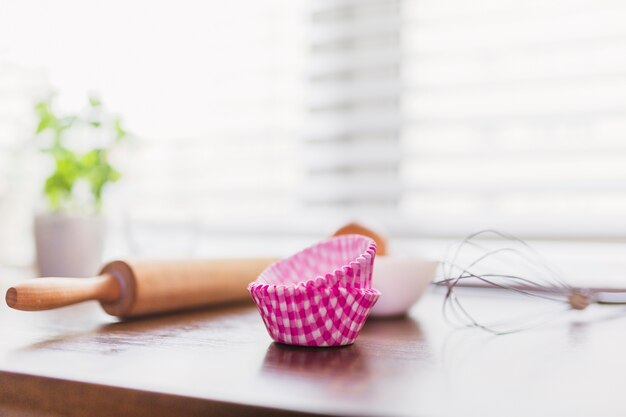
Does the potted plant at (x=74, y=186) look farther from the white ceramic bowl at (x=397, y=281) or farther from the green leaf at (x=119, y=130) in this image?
the white ceramic bowl at (x=397, y=281)

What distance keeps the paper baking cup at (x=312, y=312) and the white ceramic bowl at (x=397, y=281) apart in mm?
152

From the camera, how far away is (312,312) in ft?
1.51

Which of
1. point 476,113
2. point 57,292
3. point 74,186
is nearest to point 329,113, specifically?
point 476,113

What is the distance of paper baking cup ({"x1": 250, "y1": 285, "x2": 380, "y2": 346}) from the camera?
458 millimetres

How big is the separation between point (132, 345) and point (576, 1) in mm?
874

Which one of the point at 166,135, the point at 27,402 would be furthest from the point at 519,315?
the point at 166,135

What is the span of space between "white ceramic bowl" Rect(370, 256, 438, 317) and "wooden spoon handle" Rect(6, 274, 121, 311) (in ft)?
0.85

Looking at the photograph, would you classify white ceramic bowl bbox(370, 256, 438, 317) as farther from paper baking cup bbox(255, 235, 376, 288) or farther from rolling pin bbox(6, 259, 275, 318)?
rolling pin bbox(6, 259, 275, 318)

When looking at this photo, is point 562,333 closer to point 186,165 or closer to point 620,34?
point 620,34

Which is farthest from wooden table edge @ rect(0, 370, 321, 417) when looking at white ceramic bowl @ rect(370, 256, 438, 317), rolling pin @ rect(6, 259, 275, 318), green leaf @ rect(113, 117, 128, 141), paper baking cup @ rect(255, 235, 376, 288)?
green leaf @ rect(113, 117, 128, 141)

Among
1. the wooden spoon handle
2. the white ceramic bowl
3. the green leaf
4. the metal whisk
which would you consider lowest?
the metal whisk

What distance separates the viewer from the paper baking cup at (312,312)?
0.46 m

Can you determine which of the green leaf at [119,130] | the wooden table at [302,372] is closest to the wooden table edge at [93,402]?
the wooden table at [302,372]

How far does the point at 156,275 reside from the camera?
63 cm
